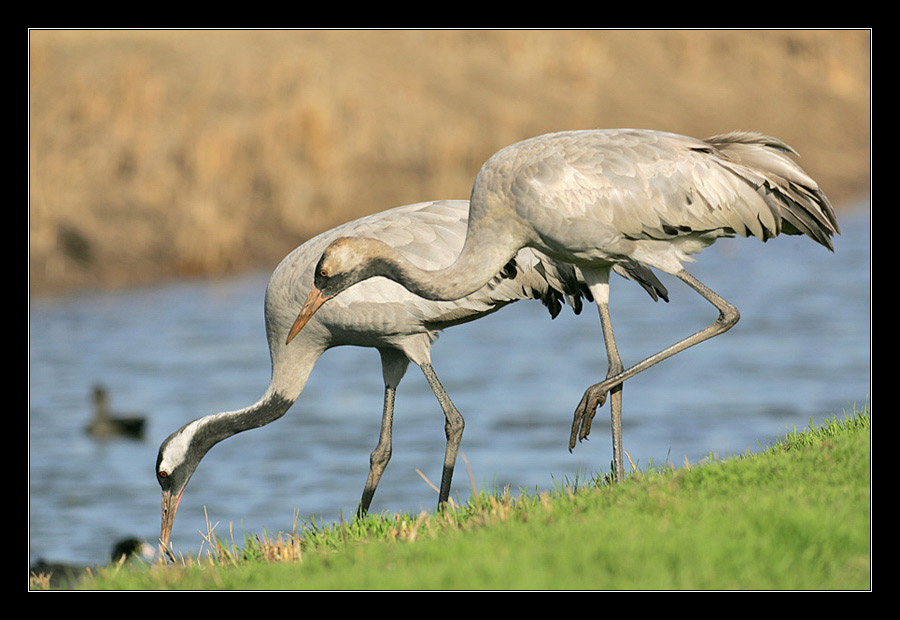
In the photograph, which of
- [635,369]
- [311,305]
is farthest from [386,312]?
[635,369]

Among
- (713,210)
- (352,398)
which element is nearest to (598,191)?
(713,210)

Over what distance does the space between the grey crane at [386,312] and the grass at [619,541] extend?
49.8 inches

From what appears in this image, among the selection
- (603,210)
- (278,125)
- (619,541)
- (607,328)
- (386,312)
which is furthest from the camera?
(278,125)

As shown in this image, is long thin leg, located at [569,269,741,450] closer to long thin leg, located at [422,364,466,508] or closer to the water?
long thin leg, located at [422,364,466,508]

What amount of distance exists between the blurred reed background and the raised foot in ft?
39.7

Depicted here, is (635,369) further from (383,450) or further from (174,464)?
(174,464)

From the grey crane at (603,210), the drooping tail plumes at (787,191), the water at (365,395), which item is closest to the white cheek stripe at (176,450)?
the grey crane at (603,210)

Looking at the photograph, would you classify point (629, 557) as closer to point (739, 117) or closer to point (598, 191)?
point (598, 191)

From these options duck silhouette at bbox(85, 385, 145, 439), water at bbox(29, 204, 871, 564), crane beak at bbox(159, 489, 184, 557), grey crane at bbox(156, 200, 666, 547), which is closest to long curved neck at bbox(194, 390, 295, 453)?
grey crane at bbox(156, 200, 666, 547)

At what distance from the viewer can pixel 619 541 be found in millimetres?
5160

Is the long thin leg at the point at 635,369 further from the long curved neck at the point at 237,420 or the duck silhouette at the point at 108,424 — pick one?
the duck silhouette at the point at 108,424

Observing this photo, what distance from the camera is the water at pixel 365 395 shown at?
43.3 feet

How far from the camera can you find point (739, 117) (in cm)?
2605

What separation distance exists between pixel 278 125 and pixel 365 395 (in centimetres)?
539
